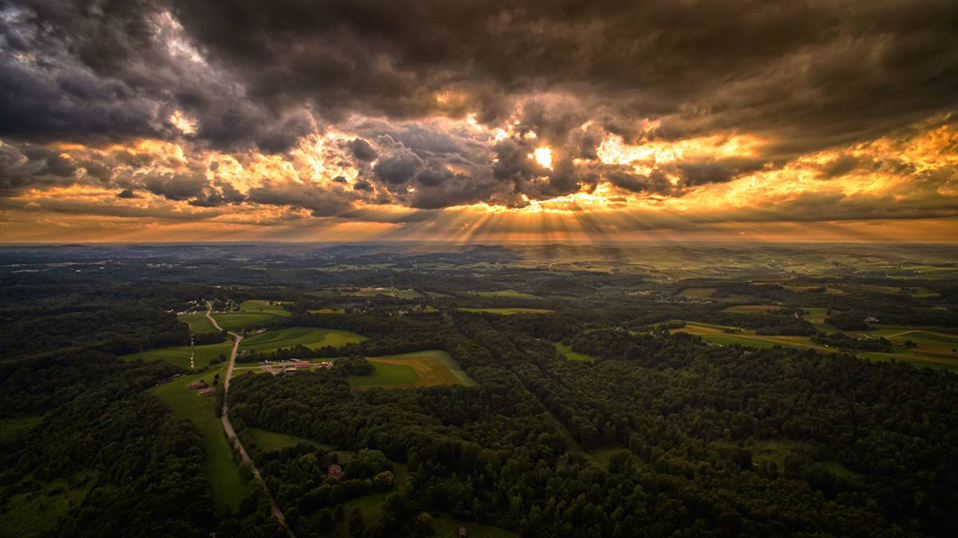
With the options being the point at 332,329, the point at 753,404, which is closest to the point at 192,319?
the point at 332,329

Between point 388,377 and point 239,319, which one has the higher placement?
point 239,319

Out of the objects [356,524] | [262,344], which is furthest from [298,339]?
[356,524]

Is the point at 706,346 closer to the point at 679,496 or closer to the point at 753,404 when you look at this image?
the point at 753,404

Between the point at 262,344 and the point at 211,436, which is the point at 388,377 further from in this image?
the point at 262,344

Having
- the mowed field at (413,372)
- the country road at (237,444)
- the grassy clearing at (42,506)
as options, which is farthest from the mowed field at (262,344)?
the grassy clearing at (42,506)

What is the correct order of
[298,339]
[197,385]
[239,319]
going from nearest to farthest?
1. [197,385]
2. [298,339]
3. [239,319]

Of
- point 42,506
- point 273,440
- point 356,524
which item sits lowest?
point 42,506

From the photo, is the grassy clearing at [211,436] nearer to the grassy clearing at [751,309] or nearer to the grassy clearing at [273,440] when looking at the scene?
the grassy clearing at [273,440]
